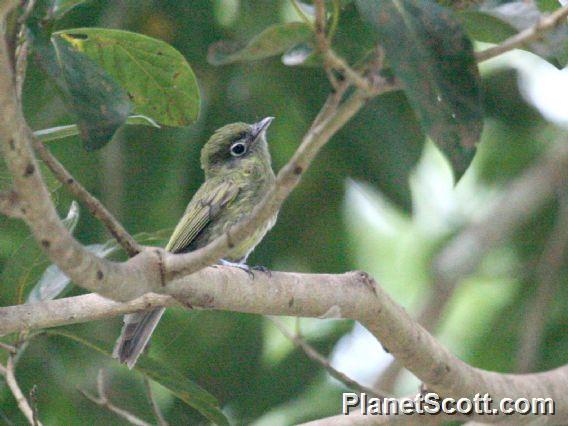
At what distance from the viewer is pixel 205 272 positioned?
8.47 feet

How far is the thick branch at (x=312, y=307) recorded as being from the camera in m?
2.63

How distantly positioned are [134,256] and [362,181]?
2.35 metres

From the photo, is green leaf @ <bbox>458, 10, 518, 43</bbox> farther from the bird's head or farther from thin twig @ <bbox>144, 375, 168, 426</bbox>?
the bird's head

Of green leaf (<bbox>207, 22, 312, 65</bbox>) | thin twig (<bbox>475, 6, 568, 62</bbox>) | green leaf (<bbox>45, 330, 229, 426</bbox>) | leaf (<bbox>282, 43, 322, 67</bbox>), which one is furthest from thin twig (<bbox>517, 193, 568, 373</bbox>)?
thin twig (<bbox>475, 6, 568, 62</bbox>)

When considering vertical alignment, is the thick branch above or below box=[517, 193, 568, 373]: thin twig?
above

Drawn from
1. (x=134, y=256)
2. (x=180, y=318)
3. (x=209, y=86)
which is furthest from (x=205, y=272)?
(x=209, y=86)

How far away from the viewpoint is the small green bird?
3.54m

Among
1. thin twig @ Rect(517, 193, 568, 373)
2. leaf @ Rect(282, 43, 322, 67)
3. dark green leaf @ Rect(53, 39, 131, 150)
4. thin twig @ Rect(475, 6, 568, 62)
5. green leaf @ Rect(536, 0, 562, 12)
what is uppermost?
thin twig @ Rect(475, 6, 568, 62)

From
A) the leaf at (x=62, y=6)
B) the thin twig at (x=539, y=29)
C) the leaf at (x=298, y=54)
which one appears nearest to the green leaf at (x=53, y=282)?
the leaf at (x=62, y=6)

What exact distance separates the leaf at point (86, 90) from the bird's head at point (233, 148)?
220cm

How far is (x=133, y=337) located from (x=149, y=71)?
1043mm

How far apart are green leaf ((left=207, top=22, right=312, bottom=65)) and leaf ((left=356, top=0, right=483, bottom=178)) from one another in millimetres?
165

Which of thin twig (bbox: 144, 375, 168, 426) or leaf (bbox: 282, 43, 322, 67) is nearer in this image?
leaf (bbox: 282, 43, 322, 67)

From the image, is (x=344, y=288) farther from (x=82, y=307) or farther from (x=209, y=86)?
(x=209, y=86)
